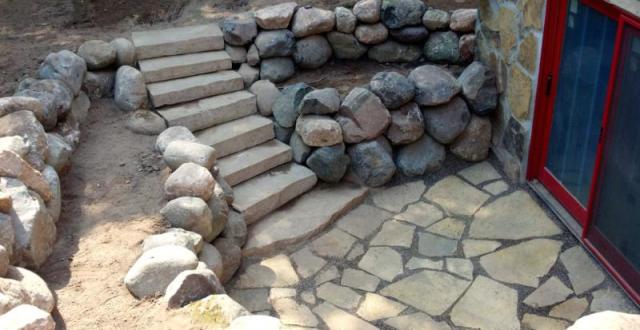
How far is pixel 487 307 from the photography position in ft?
14.1

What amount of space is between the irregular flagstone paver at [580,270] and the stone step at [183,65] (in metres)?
3.31

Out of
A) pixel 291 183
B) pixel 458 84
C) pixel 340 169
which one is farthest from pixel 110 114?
pixel 458 84

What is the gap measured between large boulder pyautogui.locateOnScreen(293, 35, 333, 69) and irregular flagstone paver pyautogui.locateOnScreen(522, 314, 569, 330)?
3.16 meters

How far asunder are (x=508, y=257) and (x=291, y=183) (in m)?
1.76

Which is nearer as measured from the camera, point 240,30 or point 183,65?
point 183,65

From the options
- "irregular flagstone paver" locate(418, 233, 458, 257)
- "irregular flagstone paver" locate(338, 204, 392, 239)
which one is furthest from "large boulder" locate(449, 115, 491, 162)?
"irregular flagstone paver" locate(418, 233, 458, 257)

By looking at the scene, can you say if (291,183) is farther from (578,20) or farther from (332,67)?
(578,20)

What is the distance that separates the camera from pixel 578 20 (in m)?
4.60

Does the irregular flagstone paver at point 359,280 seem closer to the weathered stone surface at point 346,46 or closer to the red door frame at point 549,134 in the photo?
the red door frame at point 549,134

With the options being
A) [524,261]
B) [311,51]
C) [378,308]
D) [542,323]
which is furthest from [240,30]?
[542,323]

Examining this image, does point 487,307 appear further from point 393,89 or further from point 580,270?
point 393,89

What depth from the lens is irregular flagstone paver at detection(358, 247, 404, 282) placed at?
4680mm

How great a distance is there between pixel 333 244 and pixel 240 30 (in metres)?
2.27

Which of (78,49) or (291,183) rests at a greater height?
(78,49)
